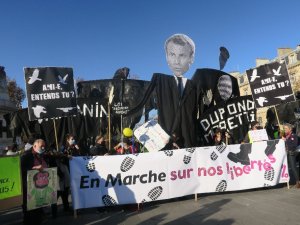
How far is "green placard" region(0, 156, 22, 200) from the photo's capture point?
22.2 feet

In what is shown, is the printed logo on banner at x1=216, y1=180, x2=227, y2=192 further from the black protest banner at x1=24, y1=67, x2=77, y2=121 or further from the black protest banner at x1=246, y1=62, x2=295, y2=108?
the black protest banner at x1=24, y1=67, x2=77, y2=121

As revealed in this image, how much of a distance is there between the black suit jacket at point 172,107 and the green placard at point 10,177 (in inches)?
230

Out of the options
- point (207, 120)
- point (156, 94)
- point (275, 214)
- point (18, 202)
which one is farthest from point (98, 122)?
point (275, 214)

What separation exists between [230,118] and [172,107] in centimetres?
204

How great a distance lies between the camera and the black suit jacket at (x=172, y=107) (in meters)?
12.3

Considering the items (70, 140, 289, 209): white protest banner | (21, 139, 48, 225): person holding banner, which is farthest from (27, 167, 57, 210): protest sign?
(70, 140, 289, 209): white protest banner

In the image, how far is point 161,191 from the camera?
8.90 meters

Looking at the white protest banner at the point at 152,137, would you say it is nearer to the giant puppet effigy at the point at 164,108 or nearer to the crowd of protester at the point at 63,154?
the crowd of protester at the point at 63,154

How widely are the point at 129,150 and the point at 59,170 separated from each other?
2394mm

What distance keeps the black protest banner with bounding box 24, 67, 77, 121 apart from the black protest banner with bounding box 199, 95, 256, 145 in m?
4.60

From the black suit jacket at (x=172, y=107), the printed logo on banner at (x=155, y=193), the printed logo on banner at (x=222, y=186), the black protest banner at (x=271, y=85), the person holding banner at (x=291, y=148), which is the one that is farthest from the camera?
the black suit jacket at (x=172, y=107)

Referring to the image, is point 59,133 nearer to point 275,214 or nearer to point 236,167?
point 236,167

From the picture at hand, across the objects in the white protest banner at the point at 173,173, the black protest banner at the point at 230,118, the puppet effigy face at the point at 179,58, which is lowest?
the white protest banner at the point at 173,173

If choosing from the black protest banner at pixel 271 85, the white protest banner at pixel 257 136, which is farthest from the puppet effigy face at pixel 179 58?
the white protest banner at pixel 257 136
